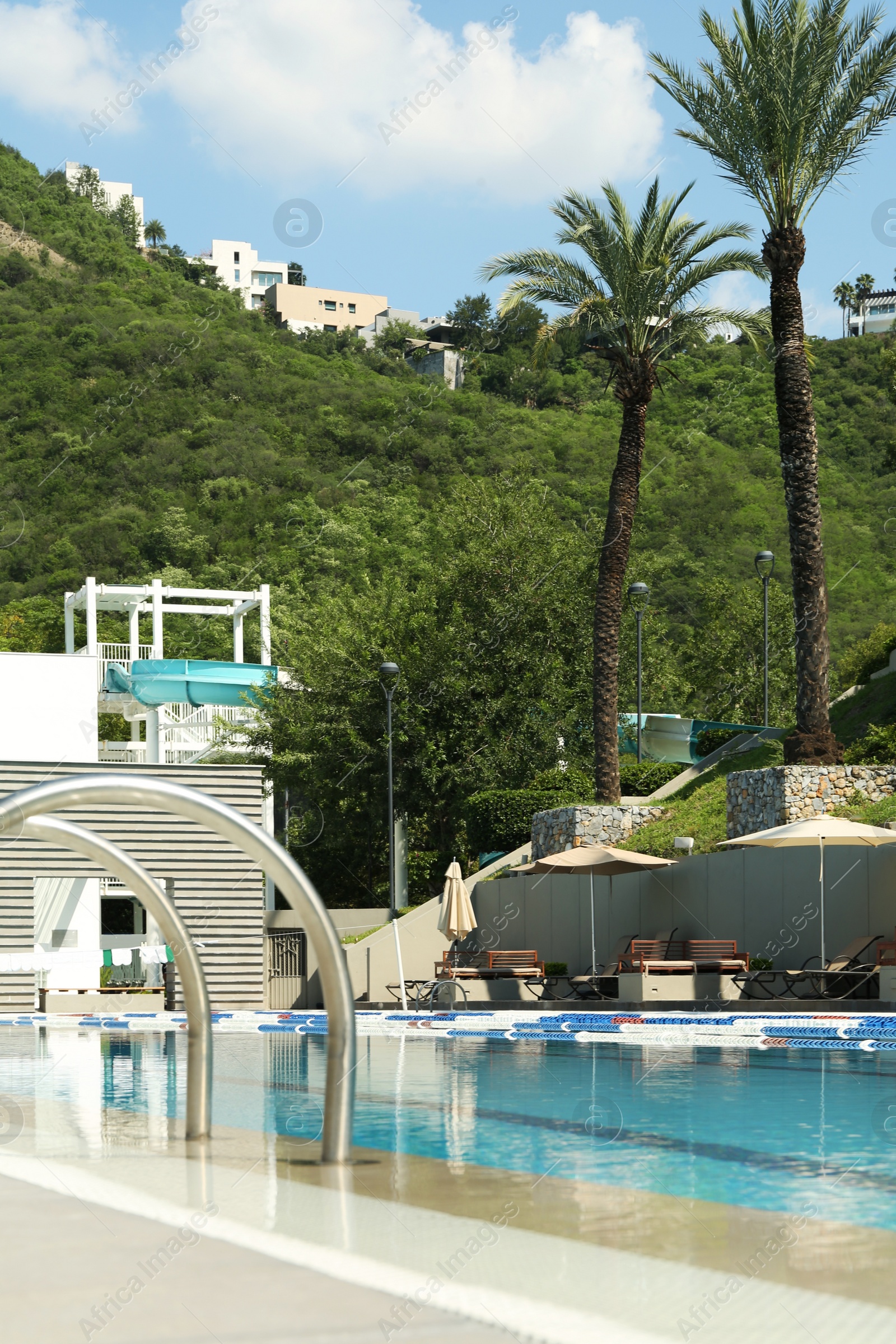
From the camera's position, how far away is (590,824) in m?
25.7

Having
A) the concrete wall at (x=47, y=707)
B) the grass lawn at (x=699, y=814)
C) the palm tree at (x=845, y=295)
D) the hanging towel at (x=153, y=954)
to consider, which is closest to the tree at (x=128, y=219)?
the palm tree at (x=845, y=295)

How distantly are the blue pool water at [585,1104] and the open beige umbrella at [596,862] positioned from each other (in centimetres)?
595

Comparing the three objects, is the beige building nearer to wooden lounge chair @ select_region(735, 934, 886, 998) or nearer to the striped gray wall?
the striped gray wall

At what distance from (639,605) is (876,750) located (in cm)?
1585

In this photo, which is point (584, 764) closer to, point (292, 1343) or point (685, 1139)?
point (685, 1139)

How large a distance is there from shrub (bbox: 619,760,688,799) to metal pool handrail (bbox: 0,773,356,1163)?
83.1 feet

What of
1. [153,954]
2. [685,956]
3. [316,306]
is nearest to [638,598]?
[685,956]

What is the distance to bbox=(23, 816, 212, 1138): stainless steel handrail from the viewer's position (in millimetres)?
5566

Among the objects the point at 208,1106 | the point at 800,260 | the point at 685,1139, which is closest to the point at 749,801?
the point at 800,260

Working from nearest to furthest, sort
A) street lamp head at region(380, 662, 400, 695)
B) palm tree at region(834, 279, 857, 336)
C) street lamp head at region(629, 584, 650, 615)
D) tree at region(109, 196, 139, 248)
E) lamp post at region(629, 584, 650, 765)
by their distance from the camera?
street lamp head at region(380, 662, 400, 695) → street lamp head at region(629, 584, 650, 615) → lamp post at region(629, 584, 650, 765) → palm tree at region(834, 279, 857, 336) → tree at region(109, 196, 139, 248)

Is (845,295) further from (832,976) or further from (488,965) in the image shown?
(832,976)

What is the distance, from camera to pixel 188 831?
23.3 meters

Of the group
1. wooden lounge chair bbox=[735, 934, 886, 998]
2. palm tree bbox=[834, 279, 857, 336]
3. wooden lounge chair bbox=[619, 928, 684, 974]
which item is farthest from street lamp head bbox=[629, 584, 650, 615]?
palm tree bbox=[834, 279, 857, 336]

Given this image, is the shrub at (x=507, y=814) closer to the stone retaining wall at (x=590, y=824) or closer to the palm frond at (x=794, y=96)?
the stone retaining wall at (x=590, y=824)
